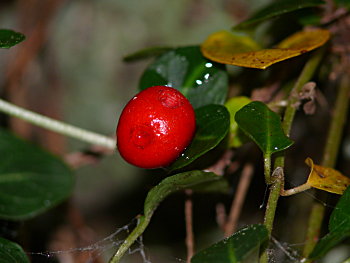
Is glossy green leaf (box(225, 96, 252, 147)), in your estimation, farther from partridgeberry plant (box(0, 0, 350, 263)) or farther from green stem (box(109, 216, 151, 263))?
green stem (box(109, 216, 151, 263))

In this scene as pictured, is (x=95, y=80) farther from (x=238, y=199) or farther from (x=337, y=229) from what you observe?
(x=337, y=229)

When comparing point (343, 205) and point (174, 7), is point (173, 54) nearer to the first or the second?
point (343, 205)

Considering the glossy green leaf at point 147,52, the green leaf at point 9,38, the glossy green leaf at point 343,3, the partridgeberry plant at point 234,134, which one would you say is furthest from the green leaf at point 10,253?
the glossy green leaf at point 343,3

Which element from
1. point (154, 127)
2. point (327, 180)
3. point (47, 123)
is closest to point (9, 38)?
point (154, 127)

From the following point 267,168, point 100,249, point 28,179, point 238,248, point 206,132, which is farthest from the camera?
point 100,249

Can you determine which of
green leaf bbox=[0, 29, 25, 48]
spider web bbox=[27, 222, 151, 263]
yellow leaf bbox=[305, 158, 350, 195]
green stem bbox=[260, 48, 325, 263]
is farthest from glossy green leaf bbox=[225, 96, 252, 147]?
green leaf bbox=[0, 29, 25, 48]

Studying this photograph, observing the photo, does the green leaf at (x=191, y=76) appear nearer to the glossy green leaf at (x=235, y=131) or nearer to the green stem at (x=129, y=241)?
the glossy green leaf at (x=235, y=131)
